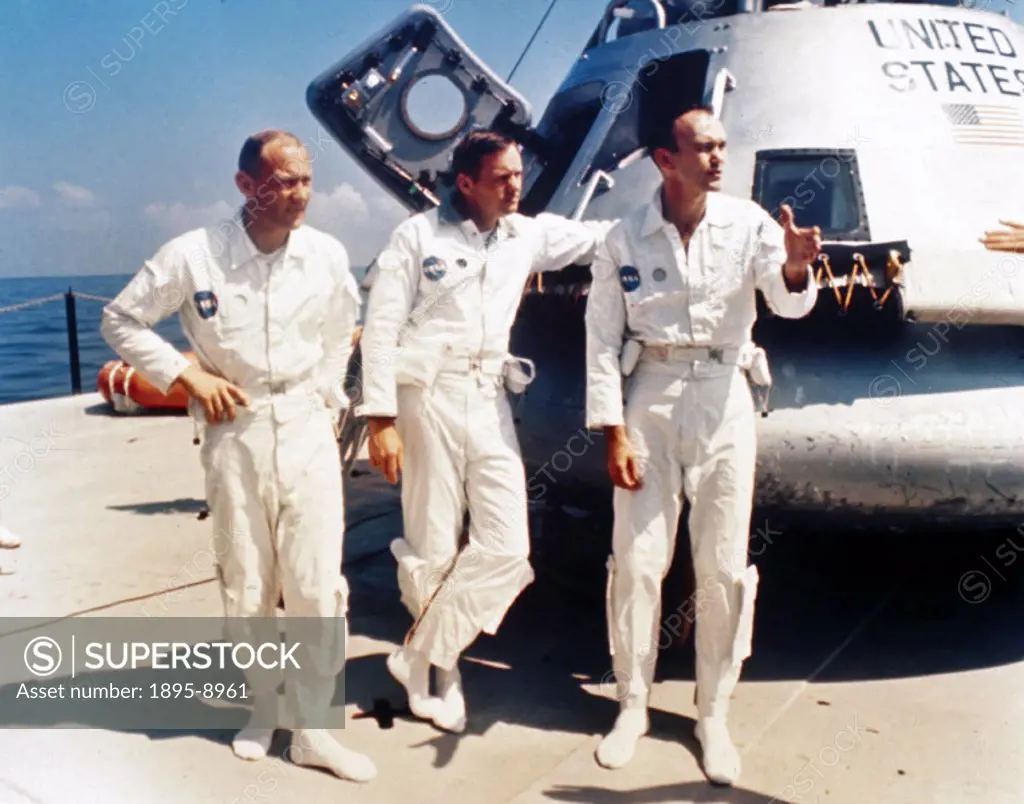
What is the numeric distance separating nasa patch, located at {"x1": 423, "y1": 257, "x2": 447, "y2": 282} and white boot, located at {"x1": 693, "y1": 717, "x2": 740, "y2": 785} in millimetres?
1619

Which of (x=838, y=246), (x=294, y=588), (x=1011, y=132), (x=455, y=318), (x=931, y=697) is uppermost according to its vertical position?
(x=1011, y=132)

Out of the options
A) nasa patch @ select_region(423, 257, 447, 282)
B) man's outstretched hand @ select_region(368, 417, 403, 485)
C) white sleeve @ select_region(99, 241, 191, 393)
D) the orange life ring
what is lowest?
the orange life ring

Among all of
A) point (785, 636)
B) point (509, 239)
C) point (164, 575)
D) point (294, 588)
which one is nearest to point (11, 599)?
point (164, 575)

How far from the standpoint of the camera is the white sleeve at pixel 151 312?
114 inches

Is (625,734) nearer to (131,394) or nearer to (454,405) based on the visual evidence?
(454,405)

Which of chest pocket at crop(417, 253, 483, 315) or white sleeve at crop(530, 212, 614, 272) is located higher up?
white sleeve at crop(530, 212, 614, 272)

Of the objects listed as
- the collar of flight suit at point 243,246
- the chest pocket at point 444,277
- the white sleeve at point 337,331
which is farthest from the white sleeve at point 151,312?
the chest pocket at point 444,277

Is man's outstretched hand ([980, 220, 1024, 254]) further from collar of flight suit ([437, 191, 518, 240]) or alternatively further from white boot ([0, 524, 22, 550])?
white boot ([0, 524, 22, 550])

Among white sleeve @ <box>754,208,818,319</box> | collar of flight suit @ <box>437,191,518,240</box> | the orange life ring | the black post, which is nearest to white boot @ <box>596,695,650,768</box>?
white sleeve @ <box>754,208,818,319</box>

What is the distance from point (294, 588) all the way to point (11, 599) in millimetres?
2163

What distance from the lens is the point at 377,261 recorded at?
3.25 meters

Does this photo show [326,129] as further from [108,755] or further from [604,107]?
[108,755]

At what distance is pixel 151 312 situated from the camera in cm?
293

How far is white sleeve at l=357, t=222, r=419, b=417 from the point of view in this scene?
121 inches
